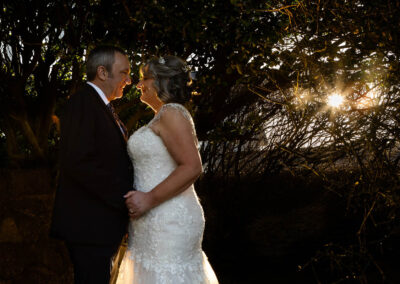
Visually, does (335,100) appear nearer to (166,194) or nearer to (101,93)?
(166,194)

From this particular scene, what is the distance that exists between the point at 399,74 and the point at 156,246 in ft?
6.36

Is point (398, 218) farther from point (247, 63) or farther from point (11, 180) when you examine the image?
point (11, 180)

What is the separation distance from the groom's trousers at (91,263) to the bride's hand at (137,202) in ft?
0.80

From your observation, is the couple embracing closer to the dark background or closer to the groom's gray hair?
the groom's gray hair

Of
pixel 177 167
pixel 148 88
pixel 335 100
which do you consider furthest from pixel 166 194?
pixel 335 100

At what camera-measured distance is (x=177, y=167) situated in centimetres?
277

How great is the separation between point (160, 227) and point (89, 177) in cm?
57

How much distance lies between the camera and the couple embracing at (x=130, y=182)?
2.62m

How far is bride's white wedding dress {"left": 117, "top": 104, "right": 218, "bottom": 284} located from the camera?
9.30 feet

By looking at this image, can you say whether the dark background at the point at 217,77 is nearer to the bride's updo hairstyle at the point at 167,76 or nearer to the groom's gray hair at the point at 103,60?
the bride's updo hairstyle at the point at 167,76

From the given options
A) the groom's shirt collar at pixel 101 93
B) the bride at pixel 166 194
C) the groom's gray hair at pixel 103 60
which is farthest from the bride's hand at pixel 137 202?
the groom's gray hair at pixel 103 60

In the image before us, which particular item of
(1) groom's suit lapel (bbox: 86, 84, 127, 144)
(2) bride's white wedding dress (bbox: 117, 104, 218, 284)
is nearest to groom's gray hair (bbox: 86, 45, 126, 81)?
(1) groom's suit lapel (bbox: 86, 84, 127, 144)

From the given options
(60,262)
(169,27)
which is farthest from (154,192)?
(60,262)

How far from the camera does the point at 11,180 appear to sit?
4.46 metres
